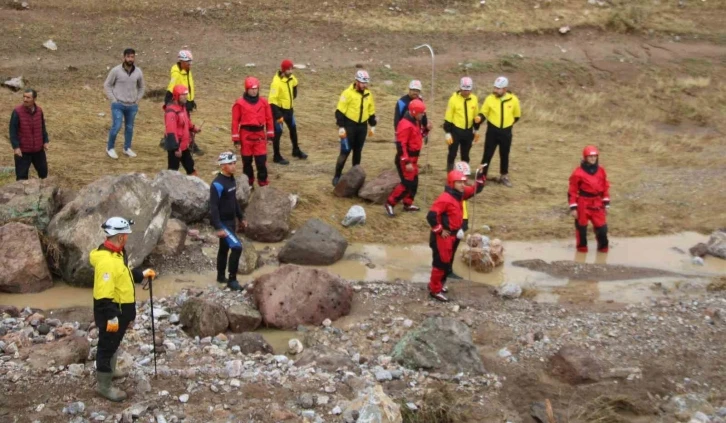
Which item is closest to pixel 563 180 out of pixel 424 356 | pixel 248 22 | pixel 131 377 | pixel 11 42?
pixel 424 356

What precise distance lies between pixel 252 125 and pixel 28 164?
3236 mm

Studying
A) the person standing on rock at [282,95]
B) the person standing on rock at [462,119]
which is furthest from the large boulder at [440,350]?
the person standing on rock at [282,95]

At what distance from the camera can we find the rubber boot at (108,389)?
7895 millimetres

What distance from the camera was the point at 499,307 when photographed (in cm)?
1070

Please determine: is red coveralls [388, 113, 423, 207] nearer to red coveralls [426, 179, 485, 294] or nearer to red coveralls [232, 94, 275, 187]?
red coveralls [232, 94, 275, 187]

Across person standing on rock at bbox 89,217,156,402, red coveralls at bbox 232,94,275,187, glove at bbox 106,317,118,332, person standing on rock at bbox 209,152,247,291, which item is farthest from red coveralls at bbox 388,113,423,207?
glove at bbox 106,317,118,332

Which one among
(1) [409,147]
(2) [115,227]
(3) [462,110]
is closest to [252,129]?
(1) [409,147]

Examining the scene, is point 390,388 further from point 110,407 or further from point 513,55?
point 513,55

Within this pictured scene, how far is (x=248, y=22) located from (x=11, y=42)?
614 cm

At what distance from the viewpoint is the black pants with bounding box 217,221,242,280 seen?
10695mm

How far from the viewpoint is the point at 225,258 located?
10938mm

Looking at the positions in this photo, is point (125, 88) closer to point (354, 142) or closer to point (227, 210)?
point (354, 142)

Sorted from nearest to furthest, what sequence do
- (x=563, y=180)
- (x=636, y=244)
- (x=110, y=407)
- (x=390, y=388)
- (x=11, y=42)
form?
(x=110, y=407)
(x=390, y=388)
(x=636, y=244)
(x=563, y=180)
(x=11, y=42)

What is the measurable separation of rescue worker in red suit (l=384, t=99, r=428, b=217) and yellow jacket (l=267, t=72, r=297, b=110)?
2.33 metres
